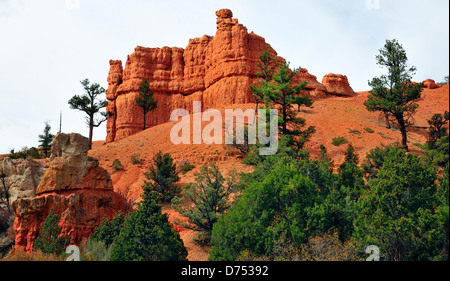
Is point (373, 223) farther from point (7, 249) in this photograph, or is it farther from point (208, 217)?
point (7, 249)

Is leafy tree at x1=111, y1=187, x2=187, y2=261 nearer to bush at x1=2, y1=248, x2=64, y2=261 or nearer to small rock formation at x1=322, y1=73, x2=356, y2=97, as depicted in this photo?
bush at x1=2, y1=248, x2=64, y2=261

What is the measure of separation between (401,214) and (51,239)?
16.7 meters

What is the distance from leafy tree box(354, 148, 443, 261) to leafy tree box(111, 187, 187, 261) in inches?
333

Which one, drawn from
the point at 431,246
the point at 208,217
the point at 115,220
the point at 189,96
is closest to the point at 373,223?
the point at 431,246

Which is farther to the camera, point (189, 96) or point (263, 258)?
point (189, 96)

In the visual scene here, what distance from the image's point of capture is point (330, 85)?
73.2 meters

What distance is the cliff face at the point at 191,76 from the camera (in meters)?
60.6

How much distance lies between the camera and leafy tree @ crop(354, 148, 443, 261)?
15125 millimetres

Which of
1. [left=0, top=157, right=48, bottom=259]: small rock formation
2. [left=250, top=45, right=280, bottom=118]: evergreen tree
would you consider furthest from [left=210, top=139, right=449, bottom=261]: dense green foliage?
[left=250, top=45, right=280, bottom=118]: evergreen tree

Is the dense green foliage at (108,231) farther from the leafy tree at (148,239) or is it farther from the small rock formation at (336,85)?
the small rock formation at (336,85)

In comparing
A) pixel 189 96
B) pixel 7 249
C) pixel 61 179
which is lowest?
pixel 7 249

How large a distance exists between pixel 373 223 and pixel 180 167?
1046 inches

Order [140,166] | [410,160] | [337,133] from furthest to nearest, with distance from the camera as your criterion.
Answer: [337,133], [140,166], [410,160]

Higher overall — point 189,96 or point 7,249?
point 189,96
